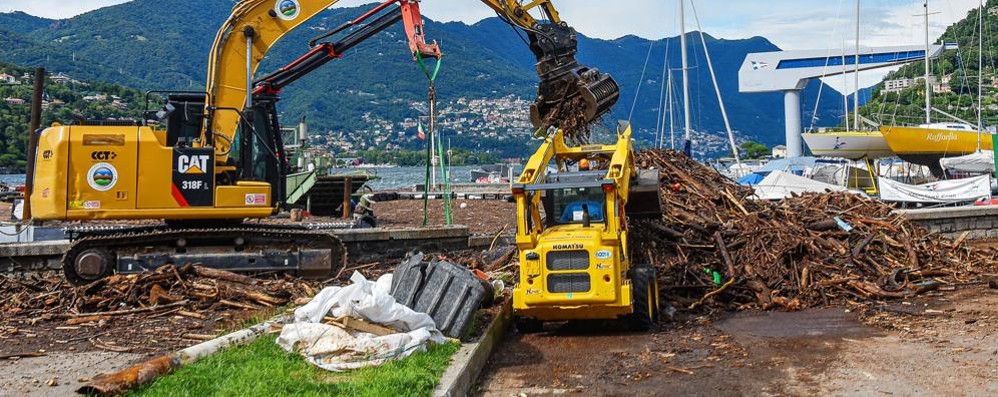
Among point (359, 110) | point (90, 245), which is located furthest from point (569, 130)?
point (359, 110)

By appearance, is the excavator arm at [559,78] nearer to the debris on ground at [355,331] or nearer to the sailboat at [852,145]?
the debris on ground at [355,331]

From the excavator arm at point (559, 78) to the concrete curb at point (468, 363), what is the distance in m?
5.82

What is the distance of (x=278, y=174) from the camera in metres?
14.8

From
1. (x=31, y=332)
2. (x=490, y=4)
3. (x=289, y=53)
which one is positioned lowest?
(x=31, y=332)

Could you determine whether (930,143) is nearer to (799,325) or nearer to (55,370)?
(799,325)

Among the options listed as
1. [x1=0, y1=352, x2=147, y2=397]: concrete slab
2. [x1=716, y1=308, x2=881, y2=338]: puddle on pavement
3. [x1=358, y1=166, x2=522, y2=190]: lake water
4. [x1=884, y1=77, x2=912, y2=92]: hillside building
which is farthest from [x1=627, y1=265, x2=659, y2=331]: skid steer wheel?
[x1=884, y1=77, x2=912, y2=92]: hillside building

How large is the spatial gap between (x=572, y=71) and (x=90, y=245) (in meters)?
8.44

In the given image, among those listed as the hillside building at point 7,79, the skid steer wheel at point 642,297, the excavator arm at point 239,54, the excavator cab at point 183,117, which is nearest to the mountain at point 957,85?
the excavator arm at point 239,54

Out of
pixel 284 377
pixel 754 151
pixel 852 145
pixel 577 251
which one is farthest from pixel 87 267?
pixel 754 151

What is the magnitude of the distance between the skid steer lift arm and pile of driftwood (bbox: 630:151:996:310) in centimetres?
506

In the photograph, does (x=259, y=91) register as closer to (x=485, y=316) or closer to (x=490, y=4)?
(x=490, y=4)

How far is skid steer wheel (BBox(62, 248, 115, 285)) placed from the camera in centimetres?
1380

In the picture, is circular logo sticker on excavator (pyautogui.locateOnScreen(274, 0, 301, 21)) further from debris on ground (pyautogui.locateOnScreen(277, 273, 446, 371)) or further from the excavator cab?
debris on ground (pyautogui.locateOnScreen(277, 273, 446, 371))

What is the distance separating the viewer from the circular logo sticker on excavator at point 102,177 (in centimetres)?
1343
